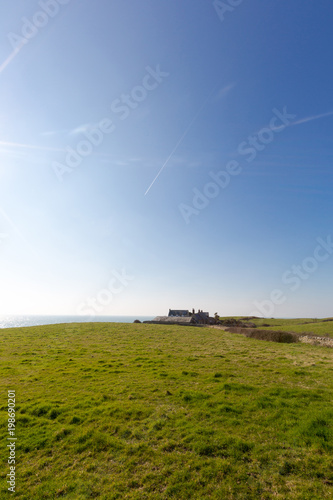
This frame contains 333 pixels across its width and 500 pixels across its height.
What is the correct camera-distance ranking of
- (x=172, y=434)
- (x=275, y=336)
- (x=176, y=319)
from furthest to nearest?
(x=176, y=319), (x=275, y=336), (x=172, y=434)

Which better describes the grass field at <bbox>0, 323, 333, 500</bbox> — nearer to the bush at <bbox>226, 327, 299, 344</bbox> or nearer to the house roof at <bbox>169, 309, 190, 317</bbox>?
the bush at <bbox>226, 327, 299, 344</bbox>

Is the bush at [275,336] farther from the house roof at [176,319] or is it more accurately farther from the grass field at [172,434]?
the house roof at [176,319]

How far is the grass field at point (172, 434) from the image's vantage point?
693 centimetres

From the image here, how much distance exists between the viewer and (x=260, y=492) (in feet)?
21.4

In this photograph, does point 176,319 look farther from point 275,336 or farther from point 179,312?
point 275,336

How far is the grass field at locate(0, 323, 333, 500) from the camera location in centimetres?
693

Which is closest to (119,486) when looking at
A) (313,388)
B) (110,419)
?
(110,419)

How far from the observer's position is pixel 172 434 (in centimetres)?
927

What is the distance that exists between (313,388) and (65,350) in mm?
23074

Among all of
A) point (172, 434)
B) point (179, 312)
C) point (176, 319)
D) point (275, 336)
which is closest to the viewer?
point (172, 434)

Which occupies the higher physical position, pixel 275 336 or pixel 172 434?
pixel 172 434

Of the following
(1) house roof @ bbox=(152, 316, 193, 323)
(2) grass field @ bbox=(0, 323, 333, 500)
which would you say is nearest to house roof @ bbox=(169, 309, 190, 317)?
(1) house roof @ bbox=(152, 316, 193, 323)

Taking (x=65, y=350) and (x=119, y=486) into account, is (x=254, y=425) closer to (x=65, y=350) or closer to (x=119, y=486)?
(x=119, y=486)

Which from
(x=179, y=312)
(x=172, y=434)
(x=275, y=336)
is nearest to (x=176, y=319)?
(x=179, y=312)
